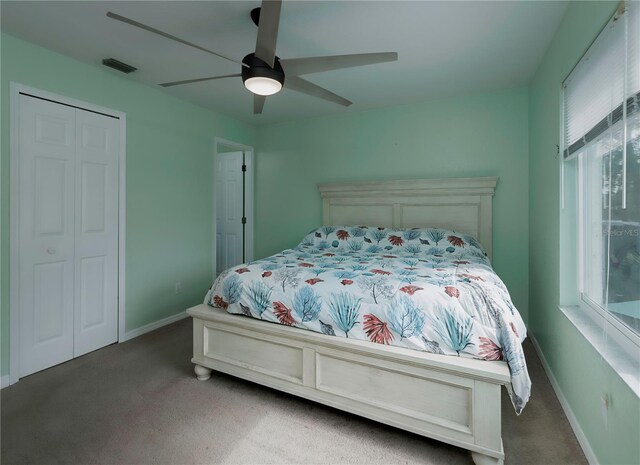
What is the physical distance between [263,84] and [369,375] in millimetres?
1735

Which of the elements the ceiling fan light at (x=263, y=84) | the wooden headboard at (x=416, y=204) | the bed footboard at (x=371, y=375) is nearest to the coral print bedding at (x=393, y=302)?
the bed footboard at (x=371, y=375)

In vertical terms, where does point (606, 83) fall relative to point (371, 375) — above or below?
above

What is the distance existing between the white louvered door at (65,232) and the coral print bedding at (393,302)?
1.23 m

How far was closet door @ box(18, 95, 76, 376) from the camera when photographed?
225cm

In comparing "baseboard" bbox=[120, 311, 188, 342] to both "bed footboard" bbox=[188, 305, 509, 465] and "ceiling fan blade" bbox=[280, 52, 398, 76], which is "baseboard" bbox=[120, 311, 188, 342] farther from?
"ceiling fan blade" bbox=[280, 52, 398, 76]

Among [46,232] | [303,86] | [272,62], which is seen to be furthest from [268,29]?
[46,232]

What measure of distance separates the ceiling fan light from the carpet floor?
192 cm

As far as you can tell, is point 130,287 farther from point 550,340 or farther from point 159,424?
point 550,340

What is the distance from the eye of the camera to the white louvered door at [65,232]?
2271mm

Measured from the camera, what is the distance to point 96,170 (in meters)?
2.66

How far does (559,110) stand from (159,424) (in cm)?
308

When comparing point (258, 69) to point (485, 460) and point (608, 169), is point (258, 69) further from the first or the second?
point (485, 460)

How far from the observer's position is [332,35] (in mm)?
2176

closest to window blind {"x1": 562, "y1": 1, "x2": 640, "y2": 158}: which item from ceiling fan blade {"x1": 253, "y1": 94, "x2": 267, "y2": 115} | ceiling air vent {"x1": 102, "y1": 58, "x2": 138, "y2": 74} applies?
ceiling fan blade {"x1": 253, "y1": 94, "x2": 267, "y2": 115}
